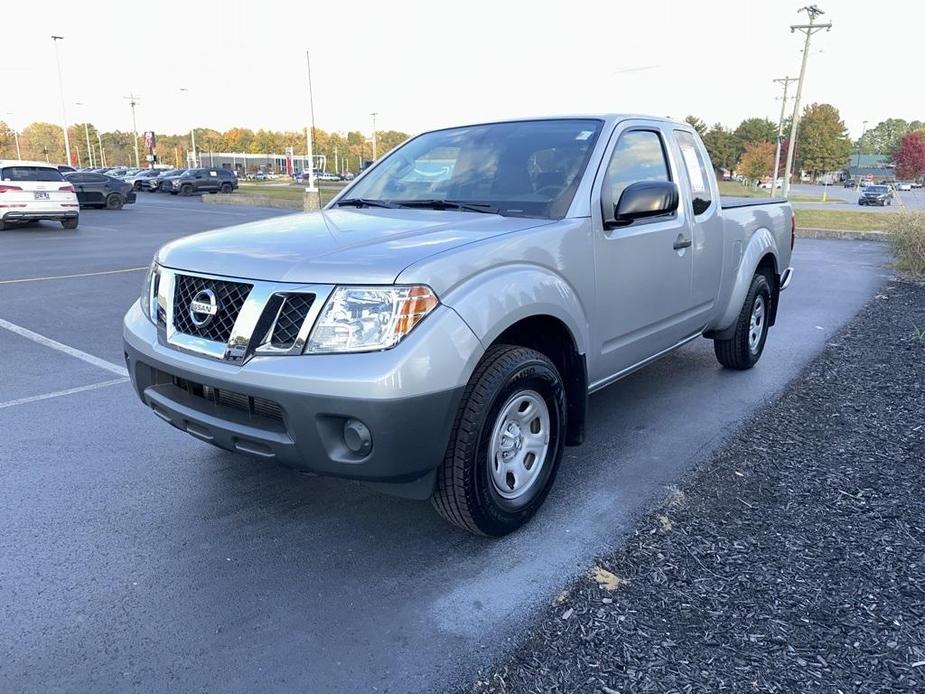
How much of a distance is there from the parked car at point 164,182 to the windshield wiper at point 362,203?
4348 cm

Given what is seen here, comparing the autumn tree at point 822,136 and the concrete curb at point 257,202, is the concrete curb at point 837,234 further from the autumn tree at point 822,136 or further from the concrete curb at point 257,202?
the autumn tree at point 822,136

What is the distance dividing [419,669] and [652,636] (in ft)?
2.75

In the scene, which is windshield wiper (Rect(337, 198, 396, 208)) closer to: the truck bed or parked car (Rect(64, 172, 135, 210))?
the truck bed

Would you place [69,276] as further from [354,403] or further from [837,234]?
[837,234]

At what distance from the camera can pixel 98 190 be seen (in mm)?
25891

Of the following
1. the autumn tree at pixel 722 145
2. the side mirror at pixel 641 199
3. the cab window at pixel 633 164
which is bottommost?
the side mirror at pixel 641 199

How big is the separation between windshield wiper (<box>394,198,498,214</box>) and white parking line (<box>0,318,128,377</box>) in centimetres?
320

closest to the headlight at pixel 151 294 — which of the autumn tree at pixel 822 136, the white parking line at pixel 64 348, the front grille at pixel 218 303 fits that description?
the front grille at pixel 218 303

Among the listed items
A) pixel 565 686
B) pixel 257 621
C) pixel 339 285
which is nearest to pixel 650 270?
pixel 339 285

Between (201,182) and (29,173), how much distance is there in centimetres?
2685

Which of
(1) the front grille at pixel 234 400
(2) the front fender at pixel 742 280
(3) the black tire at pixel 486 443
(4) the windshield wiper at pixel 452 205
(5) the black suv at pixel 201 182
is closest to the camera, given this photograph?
(1) the front grille at pixel 234 400

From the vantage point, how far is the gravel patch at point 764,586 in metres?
2.38

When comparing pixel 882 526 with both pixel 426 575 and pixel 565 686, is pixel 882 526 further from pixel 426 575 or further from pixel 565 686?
pixel 426 575

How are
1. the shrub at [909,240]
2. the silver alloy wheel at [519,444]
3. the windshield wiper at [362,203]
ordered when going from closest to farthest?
1. the silver alloy wheel at [519,444]
2. the windshield wiper at [362,203]
3. the shrub at [909,240]
